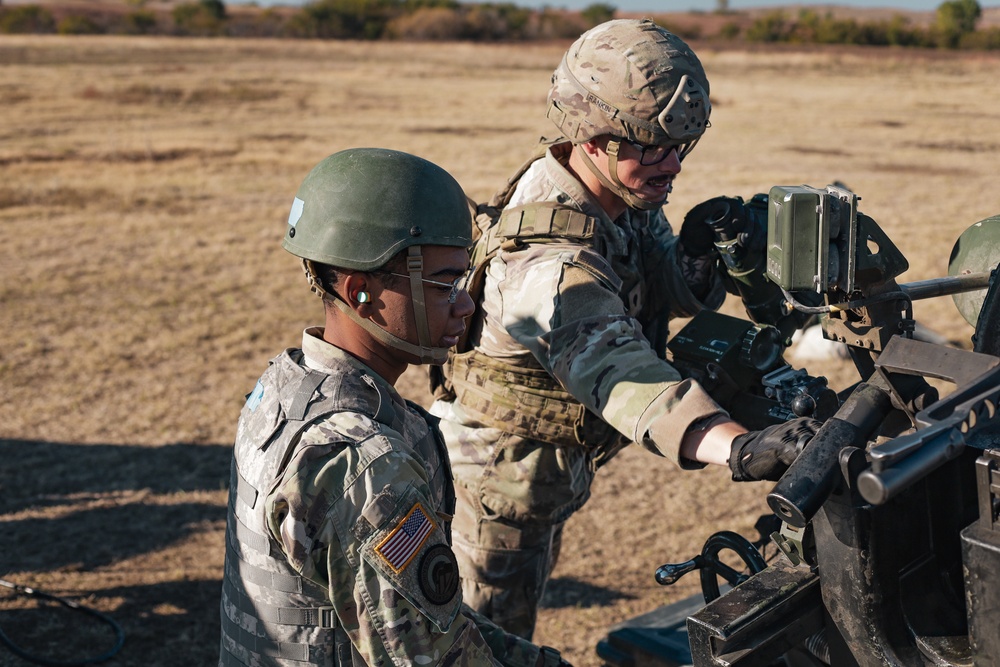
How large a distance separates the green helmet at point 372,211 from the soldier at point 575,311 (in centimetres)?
55

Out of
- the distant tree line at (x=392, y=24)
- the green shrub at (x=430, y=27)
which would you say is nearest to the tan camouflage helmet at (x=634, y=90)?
the distant tree line at (x=392, y=24)

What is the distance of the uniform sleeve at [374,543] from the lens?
7.46 ft

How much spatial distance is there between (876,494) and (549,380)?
191 cm

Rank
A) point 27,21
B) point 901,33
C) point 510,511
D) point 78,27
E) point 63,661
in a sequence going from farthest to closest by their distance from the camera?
point 27,21, point 78,27, point 901,33, point 63,661, point 510,511

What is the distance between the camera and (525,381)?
3.64 m

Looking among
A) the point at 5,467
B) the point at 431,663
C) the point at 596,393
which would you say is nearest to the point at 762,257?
the point at 596,393

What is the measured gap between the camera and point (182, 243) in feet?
42.6

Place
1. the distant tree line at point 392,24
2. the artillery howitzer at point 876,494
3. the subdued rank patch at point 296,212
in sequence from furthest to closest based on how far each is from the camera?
1. the distant tree line at point 392,24
2. the subdued rank patch at point 296,212
3. the artillery howitzer at point 876,494

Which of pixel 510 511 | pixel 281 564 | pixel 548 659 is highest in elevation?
pixel 281 564

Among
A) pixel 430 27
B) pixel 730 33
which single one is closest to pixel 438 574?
pixel 430 27

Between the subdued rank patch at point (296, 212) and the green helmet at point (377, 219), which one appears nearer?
the green helmet at point (377, 219)

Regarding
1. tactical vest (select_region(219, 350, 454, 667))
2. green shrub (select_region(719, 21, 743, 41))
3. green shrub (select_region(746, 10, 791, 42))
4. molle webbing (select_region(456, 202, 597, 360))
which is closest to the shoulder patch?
tactical vest (select_region(219, 350, 454, 667))

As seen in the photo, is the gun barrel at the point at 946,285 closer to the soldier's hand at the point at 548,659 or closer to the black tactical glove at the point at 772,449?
the black tactical glove at the point at 772,449

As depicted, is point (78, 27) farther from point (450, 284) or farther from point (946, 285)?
point (946, 285)
